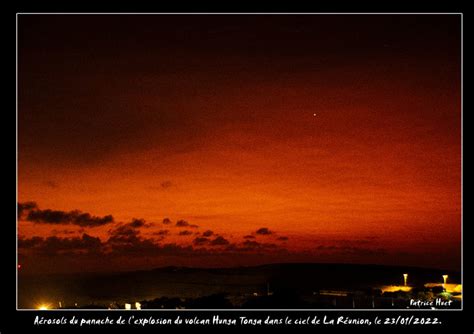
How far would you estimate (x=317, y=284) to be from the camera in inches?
887

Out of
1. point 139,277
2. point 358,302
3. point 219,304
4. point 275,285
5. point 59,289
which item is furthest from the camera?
point 139,277

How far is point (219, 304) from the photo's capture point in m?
16.0
